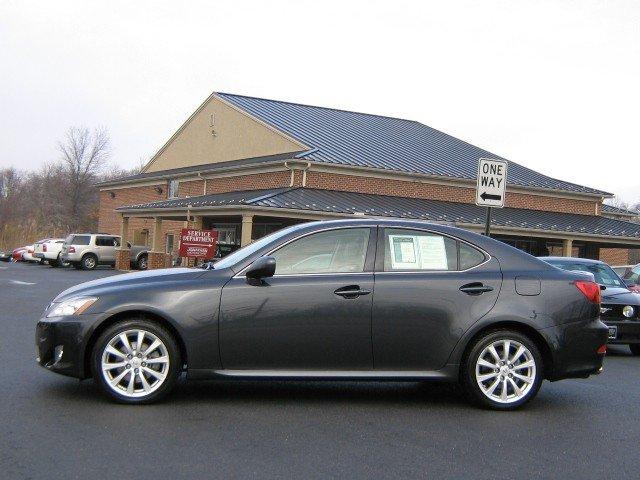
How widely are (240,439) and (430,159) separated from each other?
31227mm

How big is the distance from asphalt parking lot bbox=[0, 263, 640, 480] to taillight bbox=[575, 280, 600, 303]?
3.37 feet

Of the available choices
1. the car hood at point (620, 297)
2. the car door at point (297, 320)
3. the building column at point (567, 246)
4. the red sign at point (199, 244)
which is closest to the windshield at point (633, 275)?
the car hood at point (620, 297)

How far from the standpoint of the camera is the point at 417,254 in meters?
6.94

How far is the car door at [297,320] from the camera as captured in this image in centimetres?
648

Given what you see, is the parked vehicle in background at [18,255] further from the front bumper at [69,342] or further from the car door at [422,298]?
the car door at [422,298]

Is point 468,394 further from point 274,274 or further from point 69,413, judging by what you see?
point 69,413

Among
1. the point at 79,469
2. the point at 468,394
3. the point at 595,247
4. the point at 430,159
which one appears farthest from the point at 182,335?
the point at 595,247

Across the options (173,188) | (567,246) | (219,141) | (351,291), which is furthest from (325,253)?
(173,188)

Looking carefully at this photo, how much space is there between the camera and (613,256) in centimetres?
4269

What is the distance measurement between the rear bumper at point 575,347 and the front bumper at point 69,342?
386cm

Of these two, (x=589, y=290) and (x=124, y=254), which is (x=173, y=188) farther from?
(x=589, y=290)

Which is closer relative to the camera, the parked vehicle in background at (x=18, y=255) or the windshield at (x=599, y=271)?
the windshield at (x=599, y=271)

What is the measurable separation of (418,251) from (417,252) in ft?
0.04

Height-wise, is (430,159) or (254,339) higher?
(430,159)
